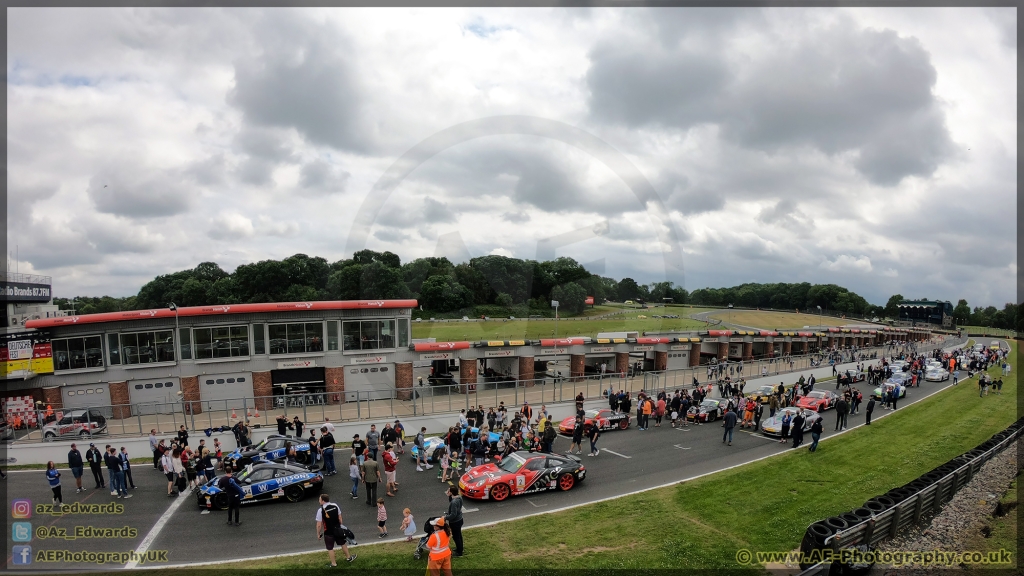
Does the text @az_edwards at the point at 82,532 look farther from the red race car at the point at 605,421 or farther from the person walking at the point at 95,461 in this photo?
the red race car at the point at 605,421

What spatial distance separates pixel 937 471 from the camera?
1226 centimetres

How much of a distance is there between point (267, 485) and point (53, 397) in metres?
22.8

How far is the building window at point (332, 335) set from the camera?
3122cm

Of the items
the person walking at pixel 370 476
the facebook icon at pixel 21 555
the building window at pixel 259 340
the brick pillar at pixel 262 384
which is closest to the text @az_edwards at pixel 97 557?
the facebook icon at pixel 21 555

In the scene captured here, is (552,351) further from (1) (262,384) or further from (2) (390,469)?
(2) (390,469)

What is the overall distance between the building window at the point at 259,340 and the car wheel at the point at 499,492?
70.0 ft

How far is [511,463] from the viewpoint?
15734 millimetres

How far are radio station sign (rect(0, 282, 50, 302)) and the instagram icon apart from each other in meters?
41.7

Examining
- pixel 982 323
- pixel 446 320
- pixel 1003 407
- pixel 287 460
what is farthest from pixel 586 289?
pixel 982 323

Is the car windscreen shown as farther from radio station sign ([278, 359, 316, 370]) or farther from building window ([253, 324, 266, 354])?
building window ([253, 324, 266, 354])

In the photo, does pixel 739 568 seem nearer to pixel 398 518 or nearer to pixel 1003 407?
pixel 398 518

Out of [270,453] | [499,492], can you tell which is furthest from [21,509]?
[499,492]

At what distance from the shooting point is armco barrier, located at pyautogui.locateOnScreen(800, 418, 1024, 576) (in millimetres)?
8587

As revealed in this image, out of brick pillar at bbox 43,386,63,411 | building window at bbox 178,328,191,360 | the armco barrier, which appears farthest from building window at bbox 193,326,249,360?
the armco barrier
